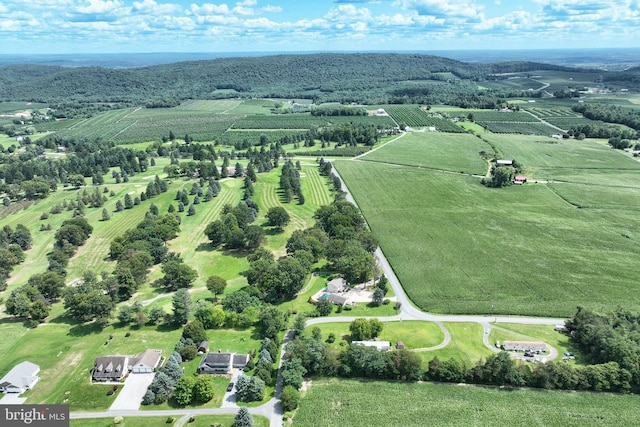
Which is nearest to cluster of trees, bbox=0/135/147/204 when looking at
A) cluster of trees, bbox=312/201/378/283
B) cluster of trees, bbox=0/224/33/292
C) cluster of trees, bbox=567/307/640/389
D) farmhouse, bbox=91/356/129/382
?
cluster of trees, bbox=0/224/33/292

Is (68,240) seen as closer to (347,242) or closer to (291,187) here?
(291,187)

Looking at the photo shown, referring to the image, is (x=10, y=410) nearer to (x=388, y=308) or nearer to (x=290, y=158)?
(x=388, y=308)

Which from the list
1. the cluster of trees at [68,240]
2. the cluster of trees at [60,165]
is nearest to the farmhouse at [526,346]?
the cluster of trees at [68,240]

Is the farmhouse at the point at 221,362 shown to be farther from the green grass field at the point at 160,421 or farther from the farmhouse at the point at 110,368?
the farmhouse at the point at 110,368

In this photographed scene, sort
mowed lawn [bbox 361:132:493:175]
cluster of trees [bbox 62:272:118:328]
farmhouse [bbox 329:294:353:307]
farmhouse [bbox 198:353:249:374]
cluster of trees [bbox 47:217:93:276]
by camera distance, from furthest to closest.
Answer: mowed lawn [bbox 361:132:493:175]
cluster of trees [bbox 47:217:93:276]
farmhouse [bbox 329:294:353:307]
cluster of trees [bbox 62:272:118:328]
farmhouse [bbox 198:353:249:374]

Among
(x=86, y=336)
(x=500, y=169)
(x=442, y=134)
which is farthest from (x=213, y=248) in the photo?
(x=442, y=134)

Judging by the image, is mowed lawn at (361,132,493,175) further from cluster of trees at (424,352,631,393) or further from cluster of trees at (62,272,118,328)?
cluster of trees at (62,272,118,328)

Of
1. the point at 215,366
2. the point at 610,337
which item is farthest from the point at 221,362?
the point at 610,337
